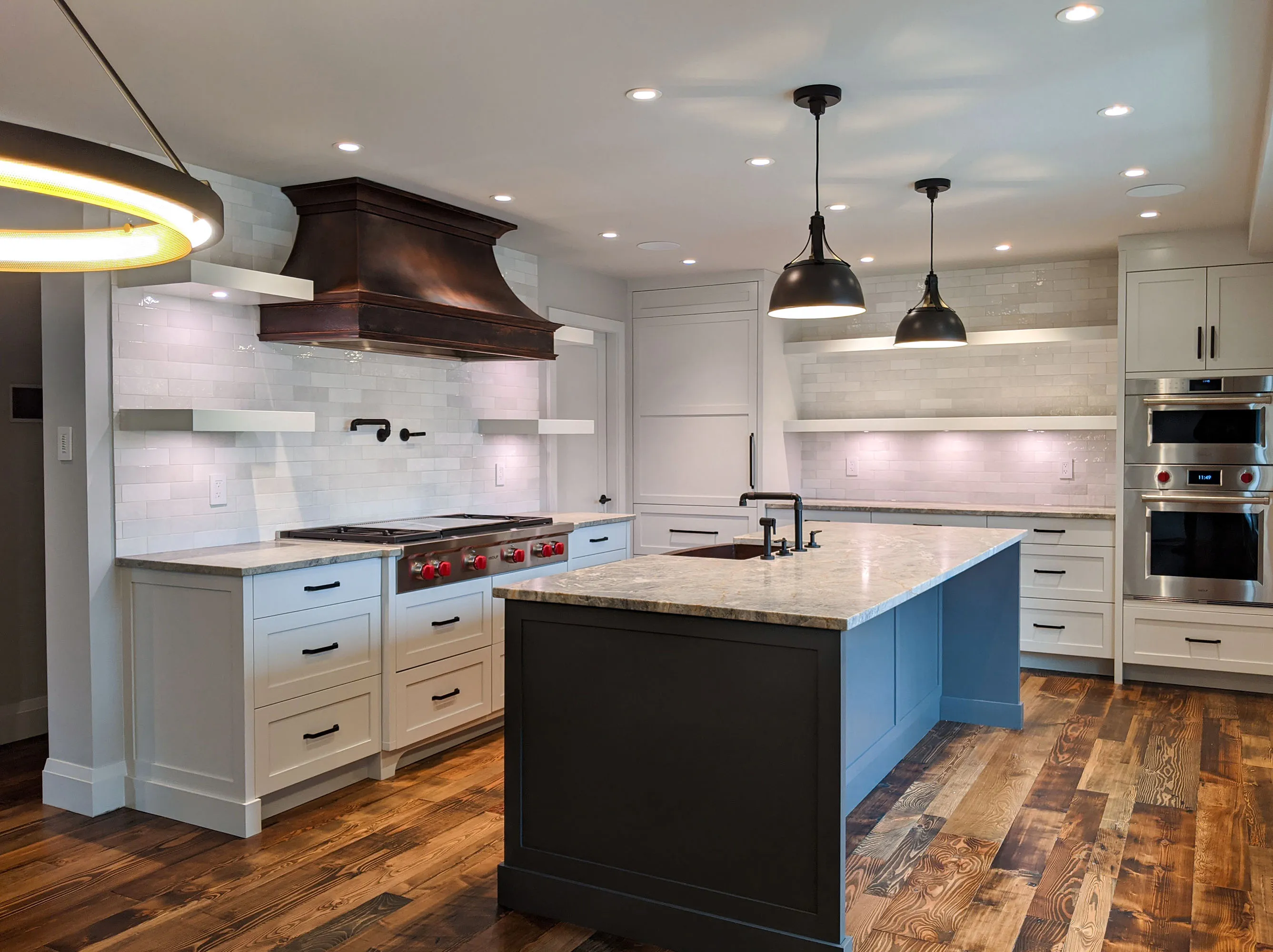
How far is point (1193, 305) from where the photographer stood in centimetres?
518

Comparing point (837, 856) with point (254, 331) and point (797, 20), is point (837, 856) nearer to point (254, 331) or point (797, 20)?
point (797, 20)

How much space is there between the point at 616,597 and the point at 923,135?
2.15 meters

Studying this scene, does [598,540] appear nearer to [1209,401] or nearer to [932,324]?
[932,324]

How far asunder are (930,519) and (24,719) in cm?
482

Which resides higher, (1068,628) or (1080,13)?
(1080,13)

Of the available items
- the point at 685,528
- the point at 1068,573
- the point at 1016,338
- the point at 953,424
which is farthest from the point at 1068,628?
the point at 685,528

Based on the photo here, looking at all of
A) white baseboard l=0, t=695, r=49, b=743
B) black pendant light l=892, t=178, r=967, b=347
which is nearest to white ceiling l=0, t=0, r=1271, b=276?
black pendant light l=892, t=178, r=967, b=347

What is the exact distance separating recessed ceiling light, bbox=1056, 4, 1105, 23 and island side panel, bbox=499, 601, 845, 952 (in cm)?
172

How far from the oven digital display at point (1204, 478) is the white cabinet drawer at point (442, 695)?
3.80 metres

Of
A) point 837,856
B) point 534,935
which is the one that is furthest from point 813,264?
point 534,935

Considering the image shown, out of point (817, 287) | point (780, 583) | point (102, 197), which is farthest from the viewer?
point (817, 287)

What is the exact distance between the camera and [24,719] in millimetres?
4449

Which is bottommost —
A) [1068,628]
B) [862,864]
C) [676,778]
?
[862,864]

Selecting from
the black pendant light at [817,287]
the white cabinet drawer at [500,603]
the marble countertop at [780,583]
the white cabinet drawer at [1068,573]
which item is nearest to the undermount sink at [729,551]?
the marble countertop at [780,583]
